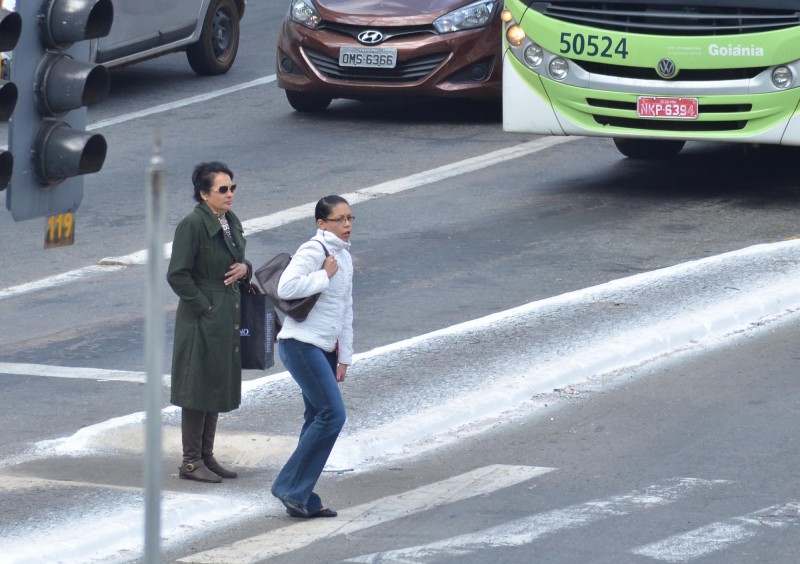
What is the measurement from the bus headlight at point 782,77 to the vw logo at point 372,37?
4697mm

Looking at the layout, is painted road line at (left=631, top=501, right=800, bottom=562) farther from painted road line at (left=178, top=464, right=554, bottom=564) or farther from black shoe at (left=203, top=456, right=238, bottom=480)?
black shoe at (left=203, top=456, right=238, bottom=480)

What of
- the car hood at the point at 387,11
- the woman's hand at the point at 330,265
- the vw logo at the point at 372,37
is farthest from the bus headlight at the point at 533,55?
the woman's hand at the point at 330,265

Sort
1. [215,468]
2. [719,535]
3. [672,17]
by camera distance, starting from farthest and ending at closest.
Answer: [672,17] < [215,468] < [719,535]

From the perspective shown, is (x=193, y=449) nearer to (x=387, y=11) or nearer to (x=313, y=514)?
(x=313, y=514)

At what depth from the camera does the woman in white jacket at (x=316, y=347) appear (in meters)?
7.55

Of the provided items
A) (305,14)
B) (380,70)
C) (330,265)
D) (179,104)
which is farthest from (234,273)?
(179,104)

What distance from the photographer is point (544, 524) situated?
7211 millimetres

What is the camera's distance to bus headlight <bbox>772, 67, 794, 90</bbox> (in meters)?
13.0

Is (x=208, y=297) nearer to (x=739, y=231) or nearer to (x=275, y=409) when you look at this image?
(x=275, y=409)

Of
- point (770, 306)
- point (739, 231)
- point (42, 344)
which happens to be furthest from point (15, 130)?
point (739, 231)

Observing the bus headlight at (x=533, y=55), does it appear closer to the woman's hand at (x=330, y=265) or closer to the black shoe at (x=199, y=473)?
the woman's hand at (x=330, y=265)

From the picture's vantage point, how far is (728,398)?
29.5 ft

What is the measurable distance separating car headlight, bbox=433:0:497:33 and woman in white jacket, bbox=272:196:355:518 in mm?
9011

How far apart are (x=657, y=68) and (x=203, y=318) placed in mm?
6302
